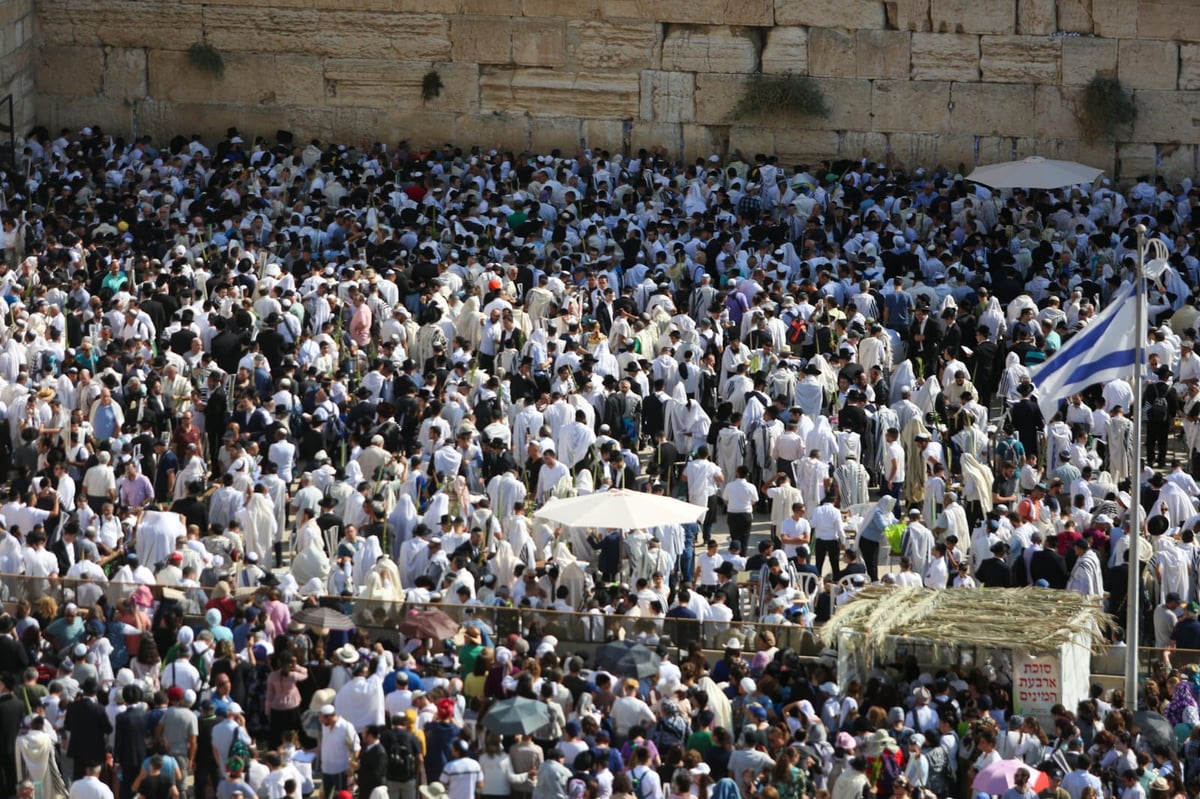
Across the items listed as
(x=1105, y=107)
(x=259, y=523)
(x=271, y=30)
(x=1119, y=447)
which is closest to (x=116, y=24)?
(x=271, y=30)

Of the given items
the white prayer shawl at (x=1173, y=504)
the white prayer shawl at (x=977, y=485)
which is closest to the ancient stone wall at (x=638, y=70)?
the white prayer shawl at (x=977, y=485)

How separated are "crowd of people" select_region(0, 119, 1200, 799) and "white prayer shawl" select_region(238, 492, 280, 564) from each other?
0.04 meters

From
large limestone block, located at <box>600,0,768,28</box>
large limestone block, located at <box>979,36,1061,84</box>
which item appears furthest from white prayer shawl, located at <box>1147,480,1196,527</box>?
large limestone block, located at <box>600,0,768,28</box>

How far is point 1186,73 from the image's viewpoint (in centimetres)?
3306

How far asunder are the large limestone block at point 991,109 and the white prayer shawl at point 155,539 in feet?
55.7

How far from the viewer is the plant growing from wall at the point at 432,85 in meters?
35.1

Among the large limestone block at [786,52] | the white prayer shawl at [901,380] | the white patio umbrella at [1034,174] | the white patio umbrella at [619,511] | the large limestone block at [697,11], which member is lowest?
the white patio umbrella at [619,511]

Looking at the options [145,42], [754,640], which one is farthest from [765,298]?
[145,42]

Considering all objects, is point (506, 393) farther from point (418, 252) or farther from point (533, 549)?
point (418, 252)

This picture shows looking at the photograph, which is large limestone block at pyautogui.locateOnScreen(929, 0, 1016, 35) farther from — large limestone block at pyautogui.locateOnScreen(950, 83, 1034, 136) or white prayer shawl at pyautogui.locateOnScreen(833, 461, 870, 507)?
white prayer shawl at pyautogui.locateOnScreen(833, 461, 870, 507)

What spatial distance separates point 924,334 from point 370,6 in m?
12.3

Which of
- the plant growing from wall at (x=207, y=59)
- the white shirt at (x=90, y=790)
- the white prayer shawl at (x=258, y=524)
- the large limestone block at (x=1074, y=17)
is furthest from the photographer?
the plant growing from wall at (x=207, y=59)

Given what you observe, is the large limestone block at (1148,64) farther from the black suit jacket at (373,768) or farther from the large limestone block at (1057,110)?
the black suit jacket at (373,768)

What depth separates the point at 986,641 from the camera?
17.3 metres
